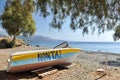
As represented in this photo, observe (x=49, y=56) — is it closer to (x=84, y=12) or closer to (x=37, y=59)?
(x=37, y=59)

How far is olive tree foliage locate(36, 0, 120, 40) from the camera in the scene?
515cm

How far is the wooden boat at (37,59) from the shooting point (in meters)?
10.6

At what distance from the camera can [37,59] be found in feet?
37.2

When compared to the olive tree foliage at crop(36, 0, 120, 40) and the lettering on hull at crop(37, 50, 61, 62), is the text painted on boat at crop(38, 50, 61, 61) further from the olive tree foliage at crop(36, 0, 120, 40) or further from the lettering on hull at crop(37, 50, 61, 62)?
the olive tree foliage at crop(36, 0, 120, 40)

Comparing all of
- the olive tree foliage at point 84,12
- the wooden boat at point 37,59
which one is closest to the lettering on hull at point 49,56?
the wooden boat at point 37,59

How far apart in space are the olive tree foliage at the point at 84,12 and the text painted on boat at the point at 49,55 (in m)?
6.09

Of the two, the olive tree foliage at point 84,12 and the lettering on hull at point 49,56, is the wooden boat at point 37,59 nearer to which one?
the lettering on hull at point 49,56

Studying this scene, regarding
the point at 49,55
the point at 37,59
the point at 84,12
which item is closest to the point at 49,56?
the point at 49,55

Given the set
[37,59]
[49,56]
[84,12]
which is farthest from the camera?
[49,56]

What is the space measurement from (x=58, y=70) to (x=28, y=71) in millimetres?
1522

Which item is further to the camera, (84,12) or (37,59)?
(37,59)

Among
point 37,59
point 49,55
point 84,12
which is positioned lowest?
point 37,59

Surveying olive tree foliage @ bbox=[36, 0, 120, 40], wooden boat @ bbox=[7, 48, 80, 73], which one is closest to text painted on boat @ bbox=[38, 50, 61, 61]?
wooden boat @ bbox=[7, 48, 80, 73]

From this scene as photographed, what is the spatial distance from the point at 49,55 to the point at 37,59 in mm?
823
